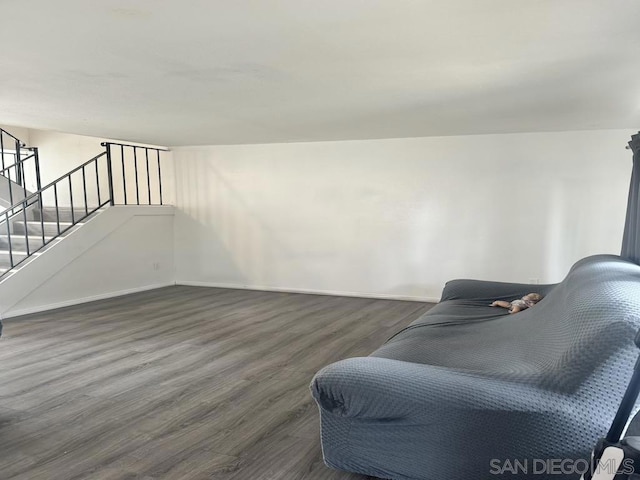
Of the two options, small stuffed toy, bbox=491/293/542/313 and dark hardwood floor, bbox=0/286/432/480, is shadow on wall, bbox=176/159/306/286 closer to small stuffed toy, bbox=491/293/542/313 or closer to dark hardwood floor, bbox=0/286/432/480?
dark hardwood floor, bbox=0/286/432/480

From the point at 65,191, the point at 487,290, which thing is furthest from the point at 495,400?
the point at 65,191

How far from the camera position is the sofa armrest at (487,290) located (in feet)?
12.7

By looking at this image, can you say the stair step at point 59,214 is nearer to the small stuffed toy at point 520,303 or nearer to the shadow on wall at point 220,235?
the shadow on wall at point 220,235

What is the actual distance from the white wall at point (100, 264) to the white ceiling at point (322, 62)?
168 cm

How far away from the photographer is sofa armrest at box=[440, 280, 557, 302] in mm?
3867

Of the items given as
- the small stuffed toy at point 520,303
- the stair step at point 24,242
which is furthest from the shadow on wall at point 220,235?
the small stuffed toy at point 520,303

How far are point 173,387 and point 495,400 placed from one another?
7.38ft

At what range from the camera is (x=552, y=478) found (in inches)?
66.9

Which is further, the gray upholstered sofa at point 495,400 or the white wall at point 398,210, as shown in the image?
the white wall at point 398,210

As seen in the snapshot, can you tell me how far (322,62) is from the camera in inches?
108

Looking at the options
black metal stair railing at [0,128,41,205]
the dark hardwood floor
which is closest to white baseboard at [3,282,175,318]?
the dark hardwood floor

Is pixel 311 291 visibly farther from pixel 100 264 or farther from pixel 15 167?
pixel 15 167

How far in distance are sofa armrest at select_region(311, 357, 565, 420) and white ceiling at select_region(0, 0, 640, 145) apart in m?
1.56

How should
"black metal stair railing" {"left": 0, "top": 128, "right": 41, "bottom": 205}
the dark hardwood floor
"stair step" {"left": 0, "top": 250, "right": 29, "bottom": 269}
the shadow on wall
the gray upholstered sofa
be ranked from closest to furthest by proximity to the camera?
1. the gray upholstered sofa
2. the dark hardwood floor
3. "stair step" {"left": 0, "top": 250, "right": 29, "bottom": 269}
4. "black metal stair railing" {"left": 0, "top": 128, "right": 41, "bottom": 205}
5. the shadow on wall
